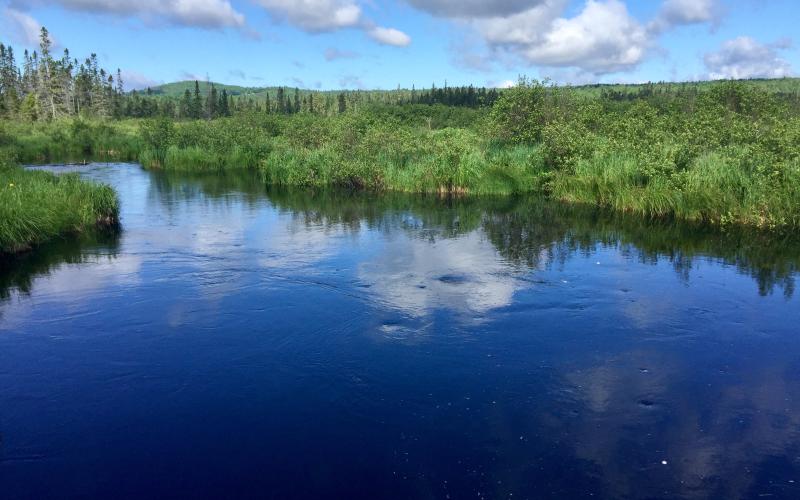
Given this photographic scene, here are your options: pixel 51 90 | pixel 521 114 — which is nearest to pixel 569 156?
pixel 521 114

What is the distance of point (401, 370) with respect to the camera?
782 cm

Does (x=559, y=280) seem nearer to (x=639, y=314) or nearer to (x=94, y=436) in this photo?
(x=639, y=314)

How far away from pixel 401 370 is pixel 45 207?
11.8 metres

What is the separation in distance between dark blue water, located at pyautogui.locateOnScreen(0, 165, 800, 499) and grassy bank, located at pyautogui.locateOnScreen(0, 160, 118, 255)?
88 cm

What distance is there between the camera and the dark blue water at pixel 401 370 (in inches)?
226

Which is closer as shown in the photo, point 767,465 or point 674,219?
point 767,465

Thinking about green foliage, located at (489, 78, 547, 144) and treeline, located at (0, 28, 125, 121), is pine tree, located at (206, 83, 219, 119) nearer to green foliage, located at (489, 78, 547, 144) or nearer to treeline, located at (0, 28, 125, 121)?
treeline, located at (0, 28, 125, 121)

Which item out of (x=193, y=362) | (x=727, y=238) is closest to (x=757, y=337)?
(x=727, y=238)

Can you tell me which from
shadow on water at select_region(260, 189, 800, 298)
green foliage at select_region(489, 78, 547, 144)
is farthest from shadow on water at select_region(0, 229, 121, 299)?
green foliage at select_region(489, 78, 547, 144)

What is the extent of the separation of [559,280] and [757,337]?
147 inches

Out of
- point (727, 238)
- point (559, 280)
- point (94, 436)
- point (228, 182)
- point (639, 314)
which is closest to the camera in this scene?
point (94, 436)

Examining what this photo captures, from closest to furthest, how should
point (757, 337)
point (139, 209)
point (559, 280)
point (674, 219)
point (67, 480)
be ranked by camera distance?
point (67, 480)
point (757, 337)
point (559, 280)
point (674, 219)
point (139, 209)

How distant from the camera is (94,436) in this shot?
6.40 meters

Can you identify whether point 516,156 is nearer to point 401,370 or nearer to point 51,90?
point 401,370
